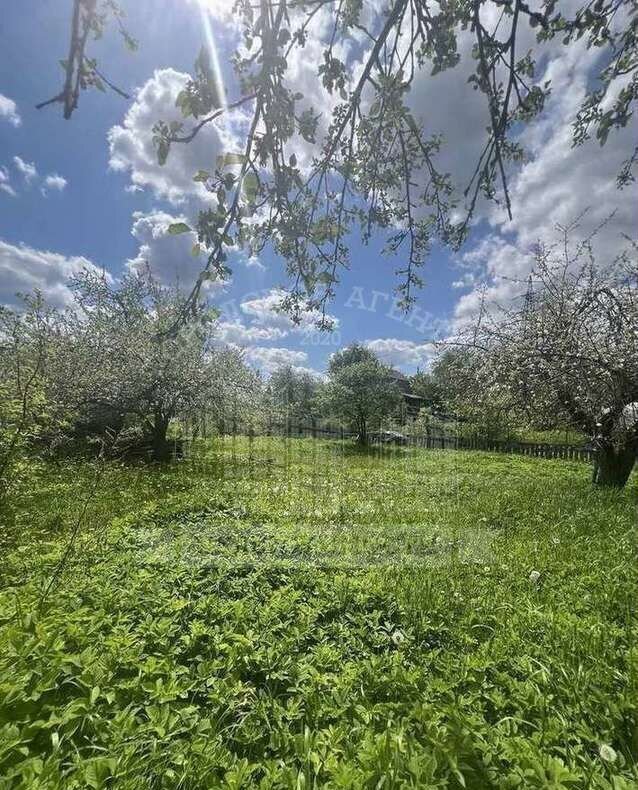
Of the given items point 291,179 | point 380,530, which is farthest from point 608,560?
point 291,179

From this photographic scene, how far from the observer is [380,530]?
16.9 feet

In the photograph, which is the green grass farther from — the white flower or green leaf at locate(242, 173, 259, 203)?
green leaf at locate(242, 173, 259, 203)

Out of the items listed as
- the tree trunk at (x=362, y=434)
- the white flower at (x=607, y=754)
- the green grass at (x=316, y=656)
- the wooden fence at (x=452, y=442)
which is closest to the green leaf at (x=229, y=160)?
the green grass at (x=316, y=656)

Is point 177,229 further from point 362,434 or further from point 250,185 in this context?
point 362,434

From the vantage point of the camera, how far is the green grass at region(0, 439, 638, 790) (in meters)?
1.59

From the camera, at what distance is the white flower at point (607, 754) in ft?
5.19

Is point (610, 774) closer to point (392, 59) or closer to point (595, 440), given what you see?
point (392, 59)

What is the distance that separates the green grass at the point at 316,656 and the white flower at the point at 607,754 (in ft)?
0.13

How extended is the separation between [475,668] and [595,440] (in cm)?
753

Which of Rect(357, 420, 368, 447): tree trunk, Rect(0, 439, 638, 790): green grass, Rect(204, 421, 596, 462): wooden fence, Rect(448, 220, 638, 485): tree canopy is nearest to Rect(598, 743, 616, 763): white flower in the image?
Rect(0, 439, 638, 790): green grass

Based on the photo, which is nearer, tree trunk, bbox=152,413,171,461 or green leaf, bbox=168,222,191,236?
green leaf, bbox=168,222,191,236

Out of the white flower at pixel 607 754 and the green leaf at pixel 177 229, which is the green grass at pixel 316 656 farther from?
the green leaf at pixel 177 229

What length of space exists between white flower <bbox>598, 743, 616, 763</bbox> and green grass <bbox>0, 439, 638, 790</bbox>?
0.13ft

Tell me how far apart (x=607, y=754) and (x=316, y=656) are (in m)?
1.55
